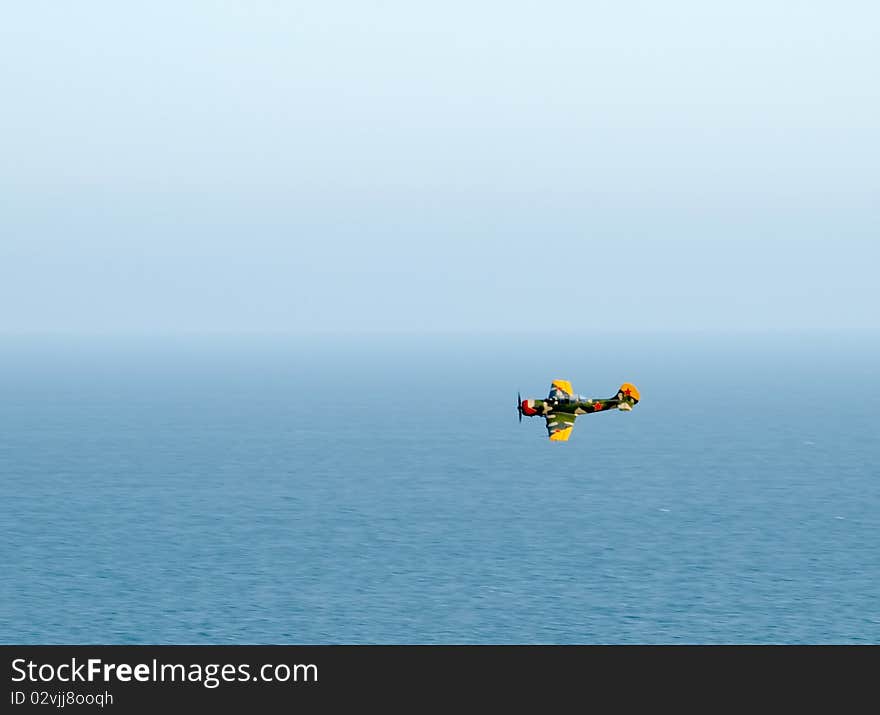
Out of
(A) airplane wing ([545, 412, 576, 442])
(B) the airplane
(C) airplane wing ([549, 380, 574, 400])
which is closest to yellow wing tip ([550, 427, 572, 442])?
(A) airplane wing ([545, 412, 576, 442])

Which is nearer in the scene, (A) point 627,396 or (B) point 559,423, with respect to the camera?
(B) point 559,423

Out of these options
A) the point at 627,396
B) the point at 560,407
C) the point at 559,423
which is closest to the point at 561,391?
the point at 560,407

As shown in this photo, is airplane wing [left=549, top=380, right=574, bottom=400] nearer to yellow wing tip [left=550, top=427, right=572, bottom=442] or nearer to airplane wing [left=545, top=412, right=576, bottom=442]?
airplane wing [left=545, top=412, right=576, bottom=442]

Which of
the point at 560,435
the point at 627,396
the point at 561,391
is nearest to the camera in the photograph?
the point at 560,435

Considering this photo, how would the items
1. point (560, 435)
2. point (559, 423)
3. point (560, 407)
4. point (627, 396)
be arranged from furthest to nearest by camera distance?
point (627, 396), point (560, 407), point (559, 423), point (560, 435)

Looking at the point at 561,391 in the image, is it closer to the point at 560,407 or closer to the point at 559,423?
the point at 560,407

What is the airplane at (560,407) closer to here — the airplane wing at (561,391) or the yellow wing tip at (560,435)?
the airplane wing at (561,391)

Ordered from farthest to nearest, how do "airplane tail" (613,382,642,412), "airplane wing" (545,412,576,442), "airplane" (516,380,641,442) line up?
"airplane tail" (613,382,642,412) → "airplane" (516,380,641,442) → "airplane wing" (545,412,576,442)

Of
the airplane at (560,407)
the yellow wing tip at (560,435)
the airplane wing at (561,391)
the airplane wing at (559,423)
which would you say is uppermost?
the airplane wing at (561,391)

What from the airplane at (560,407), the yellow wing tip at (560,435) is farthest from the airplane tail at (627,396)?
the yellow wing tip at (560,435)

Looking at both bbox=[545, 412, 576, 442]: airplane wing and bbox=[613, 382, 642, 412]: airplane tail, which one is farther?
bbox=[613, 382, 642, 412]: airplane tail

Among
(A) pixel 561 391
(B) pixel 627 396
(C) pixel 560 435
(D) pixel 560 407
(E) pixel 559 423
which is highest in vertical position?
(A) pixel 561 391
